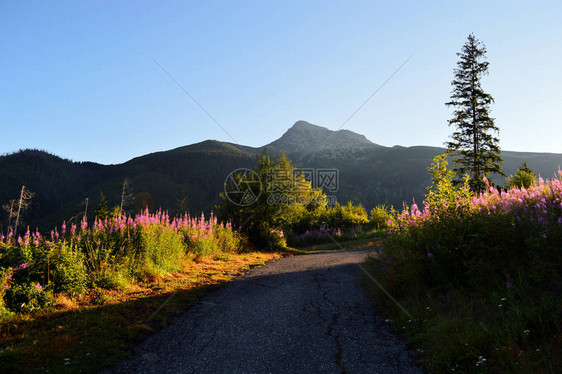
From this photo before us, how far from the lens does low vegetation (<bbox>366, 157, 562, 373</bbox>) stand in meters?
3.20

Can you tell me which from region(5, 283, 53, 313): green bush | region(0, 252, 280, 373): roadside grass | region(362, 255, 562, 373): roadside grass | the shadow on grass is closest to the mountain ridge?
region(0, 252, 280, 373): roadside grass

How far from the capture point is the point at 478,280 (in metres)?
4.66

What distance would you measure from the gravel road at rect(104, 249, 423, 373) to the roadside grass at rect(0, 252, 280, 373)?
0.30 meters

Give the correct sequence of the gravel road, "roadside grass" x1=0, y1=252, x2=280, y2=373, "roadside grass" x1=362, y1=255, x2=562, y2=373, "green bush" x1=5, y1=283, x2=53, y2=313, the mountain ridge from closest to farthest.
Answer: "roadside grass" x1=362, y1=255, x2=562, y2=373 < "roadside grass" x1=0, y1=252, x2=280, y2=373 < the gravel road < "green bush" x1=5, y1=283, x2=53, y2=313 < the mountain ridge

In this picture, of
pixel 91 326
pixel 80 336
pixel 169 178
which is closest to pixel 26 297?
pixel 91 326

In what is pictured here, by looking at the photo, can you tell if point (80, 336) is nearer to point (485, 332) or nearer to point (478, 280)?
point (485, 332)

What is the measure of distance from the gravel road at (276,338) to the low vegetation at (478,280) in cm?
59

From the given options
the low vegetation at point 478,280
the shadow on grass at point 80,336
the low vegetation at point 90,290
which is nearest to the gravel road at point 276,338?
the shadow on grass at point 80,336

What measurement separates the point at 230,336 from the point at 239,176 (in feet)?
39.6

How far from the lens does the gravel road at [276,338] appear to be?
11.3 feet

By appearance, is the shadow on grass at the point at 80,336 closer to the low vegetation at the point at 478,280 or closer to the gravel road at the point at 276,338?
the gravel road at the point at 276,338

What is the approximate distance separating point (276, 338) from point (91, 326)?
2904 millimetres

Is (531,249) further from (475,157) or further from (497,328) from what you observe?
(475,157)

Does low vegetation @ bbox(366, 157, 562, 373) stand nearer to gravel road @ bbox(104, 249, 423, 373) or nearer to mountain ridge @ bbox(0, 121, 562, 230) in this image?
gravel road @ bbox(104, 249, 423, 373)
